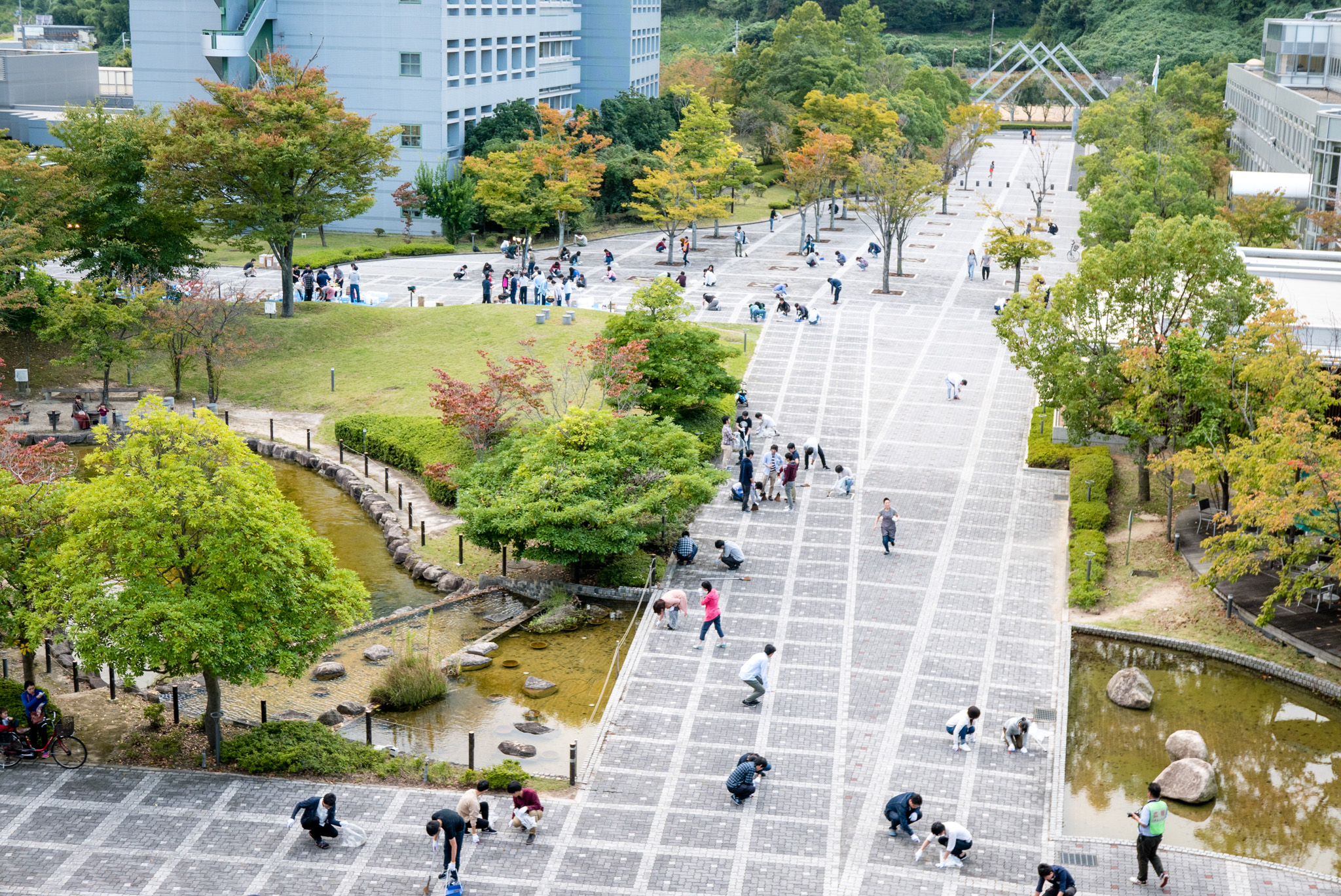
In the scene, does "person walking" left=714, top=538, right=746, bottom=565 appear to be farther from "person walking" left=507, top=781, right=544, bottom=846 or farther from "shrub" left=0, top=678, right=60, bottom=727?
"shrub" left=0, top=678, right=60, bottom=727

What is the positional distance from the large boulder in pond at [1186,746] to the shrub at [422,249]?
46.7 meters

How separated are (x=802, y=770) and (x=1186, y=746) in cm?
659

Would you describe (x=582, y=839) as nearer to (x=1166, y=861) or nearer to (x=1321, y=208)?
(x=1166, y=861)

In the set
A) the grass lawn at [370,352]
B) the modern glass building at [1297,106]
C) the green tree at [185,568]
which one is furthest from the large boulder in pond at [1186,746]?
the modern glass building at [1297,106]

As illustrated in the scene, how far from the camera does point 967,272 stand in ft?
187

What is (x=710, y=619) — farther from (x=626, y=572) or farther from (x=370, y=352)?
(x=370, y=352)

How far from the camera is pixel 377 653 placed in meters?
25.7

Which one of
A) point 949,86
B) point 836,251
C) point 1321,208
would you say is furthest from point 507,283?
point 949,86

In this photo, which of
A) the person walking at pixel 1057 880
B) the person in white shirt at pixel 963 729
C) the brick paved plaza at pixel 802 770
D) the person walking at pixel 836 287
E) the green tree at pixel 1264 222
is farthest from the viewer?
the person walking at pixel 836 287

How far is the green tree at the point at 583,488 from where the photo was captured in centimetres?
2706

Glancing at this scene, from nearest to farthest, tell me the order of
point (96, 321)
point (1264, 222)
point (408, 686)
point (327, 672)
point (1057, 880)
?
point (1057, 880) → point (408, 686) → point (327, 672) → point (96, 321) → point (1264, 222)

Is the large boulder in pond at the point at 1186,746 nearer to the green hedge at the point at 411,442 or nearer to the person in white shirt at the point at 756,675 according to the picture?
the person in white shirt at the point at 756,675

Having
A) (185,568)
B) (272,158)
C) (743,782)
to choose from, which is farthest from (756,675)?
(272,158)

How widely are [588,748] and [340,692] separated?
528 cm
